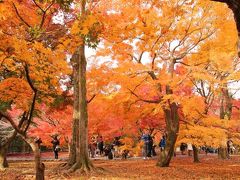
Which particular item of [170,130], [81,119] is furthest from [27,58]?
[170,130]

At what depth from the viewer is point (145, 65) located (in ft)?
62.6

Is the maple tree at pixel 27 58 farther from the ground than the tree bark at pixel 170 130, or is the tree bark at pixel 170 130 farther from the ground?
the maple tree at pixel 27 58

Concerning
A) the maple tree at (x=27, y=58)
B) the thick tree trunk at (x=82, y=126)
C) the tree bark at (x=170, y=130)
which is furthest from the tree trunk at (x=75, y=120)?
the tree bark at (x=170, y=130)

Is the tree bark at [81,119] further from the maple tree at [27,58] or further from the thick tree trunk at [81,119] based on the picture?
the maple tree at [27,58]

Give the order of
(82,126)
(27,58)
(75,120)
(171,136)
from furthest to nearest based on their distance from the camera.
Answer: (171,136), (75,120), (82,126), (27,58)

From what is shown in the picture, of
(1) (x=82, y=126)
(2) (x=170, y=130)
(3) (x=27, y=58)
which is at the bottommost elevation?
(2) (x=170, y=130)

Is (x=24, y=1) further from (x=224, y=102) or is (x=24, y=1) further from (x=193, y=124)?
(x=224, y=102)

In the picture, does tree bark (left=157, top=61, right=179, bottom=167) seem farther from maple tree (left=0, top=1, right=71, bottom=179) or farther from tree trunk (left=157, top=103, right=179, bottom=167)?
maple tree (left=0, top=1, right=71, bottom=179)

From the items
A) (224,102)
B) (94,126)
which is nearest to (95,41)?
(94,126)

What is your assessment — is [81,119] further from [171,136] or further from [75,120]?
[171,136]

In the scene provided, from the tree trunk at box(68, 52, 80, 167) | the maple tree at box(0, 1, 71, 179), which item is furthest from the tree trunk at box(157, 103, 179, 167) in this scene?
the maple tree at box(0, 1, 71, 179)

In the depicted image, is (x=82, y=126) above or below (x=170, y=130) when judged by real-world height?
above

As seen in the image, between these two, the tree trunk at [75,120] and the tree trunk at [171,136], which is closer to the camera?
the tree trunk at [75,120]

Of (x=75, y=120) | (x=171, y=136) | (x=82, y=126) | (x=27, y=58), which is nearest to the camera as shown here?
(x=27, y=58)
